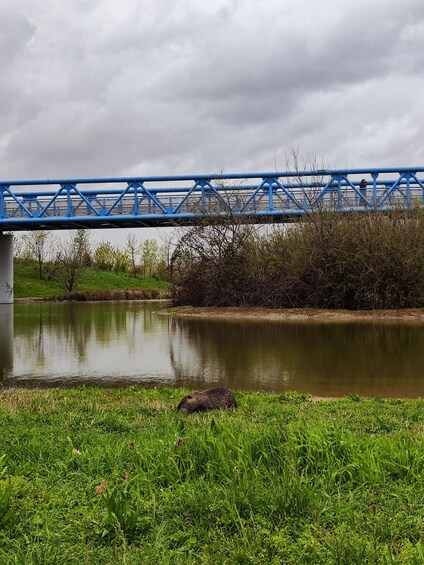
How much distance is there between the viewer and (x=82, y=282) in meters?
73.5

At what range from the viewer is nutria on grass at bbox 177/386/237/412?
7.26 meters

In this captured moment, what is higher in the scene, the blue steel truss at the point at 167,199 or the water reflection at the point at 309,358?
the blue steel truss at the point at 167,199

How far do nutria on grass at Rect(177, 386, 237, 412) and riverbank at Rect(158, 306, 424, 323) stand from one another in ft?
70.1

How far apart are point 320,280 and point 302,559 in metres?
30.3

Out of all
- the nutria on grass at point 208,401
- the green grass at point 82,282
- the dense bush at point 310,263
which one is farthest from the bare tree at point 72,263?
the nutria on grass at point 208,401

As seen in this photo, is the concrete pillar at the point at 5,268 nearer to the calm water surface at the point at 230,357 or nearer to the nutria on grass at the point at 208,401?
the calm water surface at the point at 230,357

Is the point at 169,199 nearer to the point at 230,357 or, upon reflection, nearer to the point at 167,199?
the point at 167,199

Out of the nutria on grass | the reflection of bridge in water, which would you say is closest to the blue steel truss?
the reflection of bridge in water

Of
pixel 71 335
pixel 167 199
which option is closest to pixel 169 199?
pixel 167 199

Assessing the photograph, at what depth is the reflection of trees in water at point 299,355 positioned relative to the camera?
11.7m

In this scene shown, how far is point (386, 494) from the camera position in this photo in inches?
150

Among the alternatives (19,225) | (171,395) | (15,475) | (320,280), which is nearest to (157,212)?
(19,225)

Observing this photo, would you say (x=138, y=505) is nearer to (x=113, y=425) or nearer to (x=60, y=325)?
(x=113, y=425)

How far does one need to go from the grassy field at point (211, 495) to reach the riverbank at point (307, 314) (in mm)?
23475
